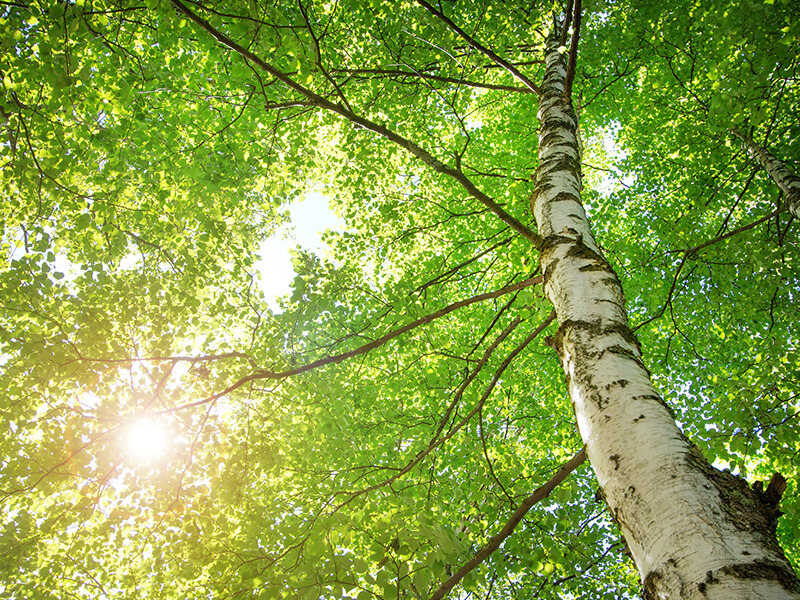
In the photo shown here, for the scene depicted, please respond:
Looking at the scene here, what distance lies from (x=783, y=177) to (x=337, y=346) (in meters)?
5.12

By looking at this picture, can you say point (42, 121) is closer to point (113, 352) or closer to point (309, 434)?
point (113, 352)

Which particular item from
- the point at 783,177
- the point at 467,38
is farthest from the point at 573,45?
the point at 783,177

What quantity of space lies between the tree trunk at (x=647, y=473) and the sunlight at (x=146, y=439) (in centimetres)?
307

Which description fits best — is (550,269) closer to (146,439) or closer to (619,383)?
(619,383)

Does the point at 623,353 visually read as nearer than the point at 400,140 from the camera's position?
Yes

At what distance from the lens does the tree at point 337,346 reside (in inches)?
72.3

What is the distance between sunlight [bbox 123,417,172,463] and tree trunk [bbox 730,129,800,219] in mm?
5979

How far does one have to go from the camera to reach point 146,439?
3.06 metres

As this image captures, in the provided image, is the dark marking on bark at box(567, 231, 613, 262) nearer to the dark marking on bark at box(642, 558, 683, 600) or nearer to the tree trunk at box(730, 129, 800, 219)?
the dark marking on bark at box(642, 558, 683, 600)

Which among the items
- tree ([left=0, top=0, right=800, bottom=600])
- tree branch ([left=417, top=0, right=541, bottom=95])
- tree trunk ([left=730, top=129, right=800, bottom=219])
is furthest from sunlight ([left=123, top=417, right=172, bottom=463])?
tree trunk ([left=730, top=129, right=800, bottom=219])

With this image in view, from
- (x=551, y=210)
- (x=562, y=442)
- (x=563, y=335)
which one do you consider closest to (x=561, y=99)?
(x=551, y=210)

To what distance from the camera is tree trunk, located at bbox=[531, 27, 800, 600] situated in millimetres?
988

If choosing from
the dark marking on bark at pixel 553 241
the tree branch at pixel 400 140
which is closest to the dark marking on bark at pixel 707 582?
the dark marking on bark at pixel 553 241

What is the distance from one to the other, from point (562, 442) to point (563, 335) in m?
5.33
